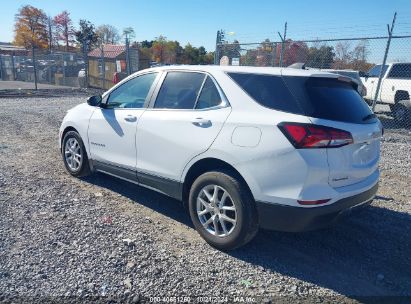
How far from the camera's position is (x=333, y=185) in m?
2.99

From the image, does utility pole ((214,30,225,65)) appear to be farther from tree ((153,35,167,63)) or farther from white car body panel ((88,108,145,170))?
tree ((153,35,167,63))

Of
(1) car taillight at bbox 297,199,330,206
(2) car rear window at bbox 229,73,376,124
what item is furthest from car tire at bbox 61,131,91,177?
(1) car taillight at bbox 297,199,330,206

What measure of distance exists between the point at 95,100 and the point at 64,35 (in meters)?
93.3

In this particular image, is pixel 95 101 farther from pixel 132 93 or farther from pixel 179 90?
pixel 179 90

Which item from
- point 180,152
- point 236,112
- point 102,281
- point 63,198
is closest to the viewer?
point 102,281

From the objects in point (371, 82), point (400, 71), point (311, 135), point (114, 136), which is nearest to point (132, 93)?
point (114, 136)

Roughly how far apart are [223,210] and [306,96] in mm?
1307

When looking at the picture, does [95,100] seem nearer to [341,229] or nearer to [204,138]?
[204,138]

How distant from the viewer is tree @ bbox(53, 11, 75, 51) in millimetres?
85875

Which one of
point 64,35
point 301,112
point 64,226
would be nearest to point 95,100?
point 64,226

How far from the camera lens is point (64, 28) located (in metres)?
87.2

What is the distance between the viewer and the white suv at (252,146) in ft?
9.61

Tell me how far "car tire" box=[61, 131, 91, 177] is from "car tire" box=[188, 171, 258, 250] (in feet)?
7.51

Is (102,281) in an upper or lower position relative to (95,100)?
lower
